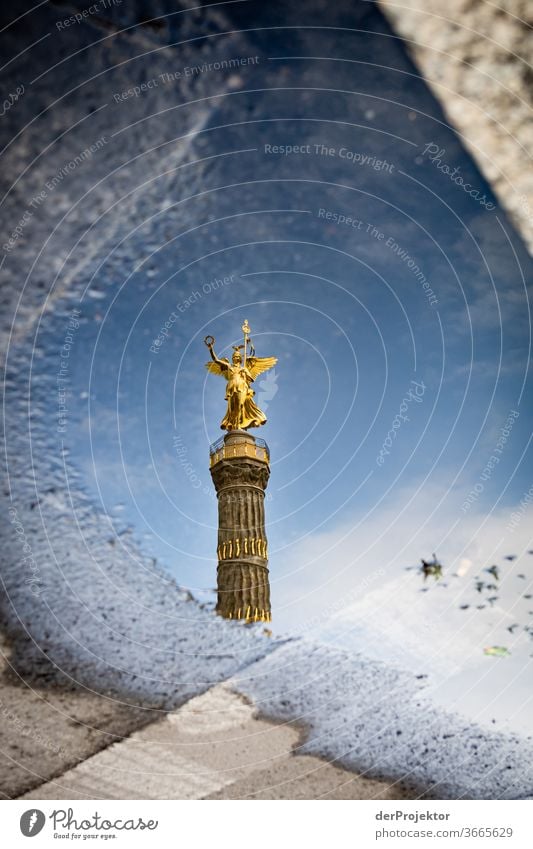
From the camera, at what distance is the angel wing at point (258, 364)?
17.3 metres

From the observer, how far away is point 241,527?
1521cm

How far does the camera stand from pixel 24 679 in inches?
268

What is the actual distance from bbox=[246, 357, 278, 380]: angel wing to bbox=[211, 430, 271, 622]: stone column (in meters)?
1.74

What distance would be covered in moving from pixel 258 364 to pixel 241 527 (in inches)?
185

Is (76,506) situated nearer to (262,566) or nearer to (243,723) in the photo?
(243,723)
